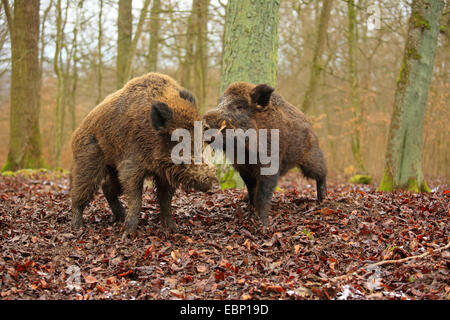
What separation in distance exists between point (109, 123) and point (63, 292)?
2808 mm

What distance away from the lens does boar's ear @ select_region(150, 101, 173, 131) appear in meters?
5.31

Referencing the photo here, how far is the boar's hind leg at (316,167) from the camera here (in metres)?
7.42

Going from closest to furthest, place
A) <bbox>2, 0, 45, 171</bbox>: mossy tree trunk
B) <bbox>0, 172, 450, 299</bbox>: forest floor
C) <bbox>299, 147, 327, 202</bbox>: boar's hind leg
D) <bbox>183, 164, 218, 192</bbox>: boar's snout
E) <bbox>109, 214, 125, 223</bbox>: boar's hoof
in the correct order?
<bbox>0, 172, 450, 299</bbox>: forest floor < <bbox>183, 164, 218, 192</bbox>: boar's snout < <bbox>109, 214, 125, 223</bbox>: boar's hoof < <bbox>299, 147, 327, 202</bbox>: boar's hind leg < <bbox>2, 0, 45, 171</bbox>: mossy tree trunk

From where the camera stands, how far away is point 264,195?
6145mm

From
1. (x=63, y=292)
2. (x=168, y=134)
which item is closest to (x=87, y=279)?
(x=63, y=292)

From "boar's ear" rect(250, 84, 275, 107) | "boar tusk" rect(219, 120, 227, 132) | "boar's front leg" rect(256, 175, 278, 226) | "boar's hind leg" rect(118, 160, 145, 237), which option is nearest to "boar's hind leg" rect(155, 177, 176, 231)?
"boar's hind leg" rect(118, 160, 145, 237)

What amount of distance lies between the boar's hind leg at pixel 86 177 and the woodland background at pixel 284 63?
8440mm

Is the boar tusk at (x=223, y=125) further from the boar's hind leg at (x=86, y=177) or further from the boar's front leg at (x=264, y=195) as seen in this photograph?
the boar's hind leg at (x=86, y=177)

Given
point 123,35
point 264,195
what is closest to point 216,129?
point 264,195

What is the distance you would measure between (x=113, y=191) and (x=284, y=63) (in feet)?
67.5

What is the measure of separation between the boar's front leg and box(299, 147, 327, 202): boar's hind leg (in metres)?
1.39

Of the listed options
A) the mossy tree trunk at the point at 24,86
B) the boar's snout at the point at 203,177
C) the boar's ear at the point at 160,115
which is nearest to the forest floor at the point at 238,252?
the boar's snout at the point at 203,177

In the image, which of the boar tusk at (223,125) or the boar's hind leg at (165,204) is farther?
the boar's hind leg at (165,204)

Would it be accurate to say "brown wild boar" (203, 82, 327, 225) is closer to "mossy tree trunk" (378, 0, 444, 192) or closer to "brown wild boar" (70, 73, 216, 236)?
"brown wild boar" (70, 73, 216, 236)
